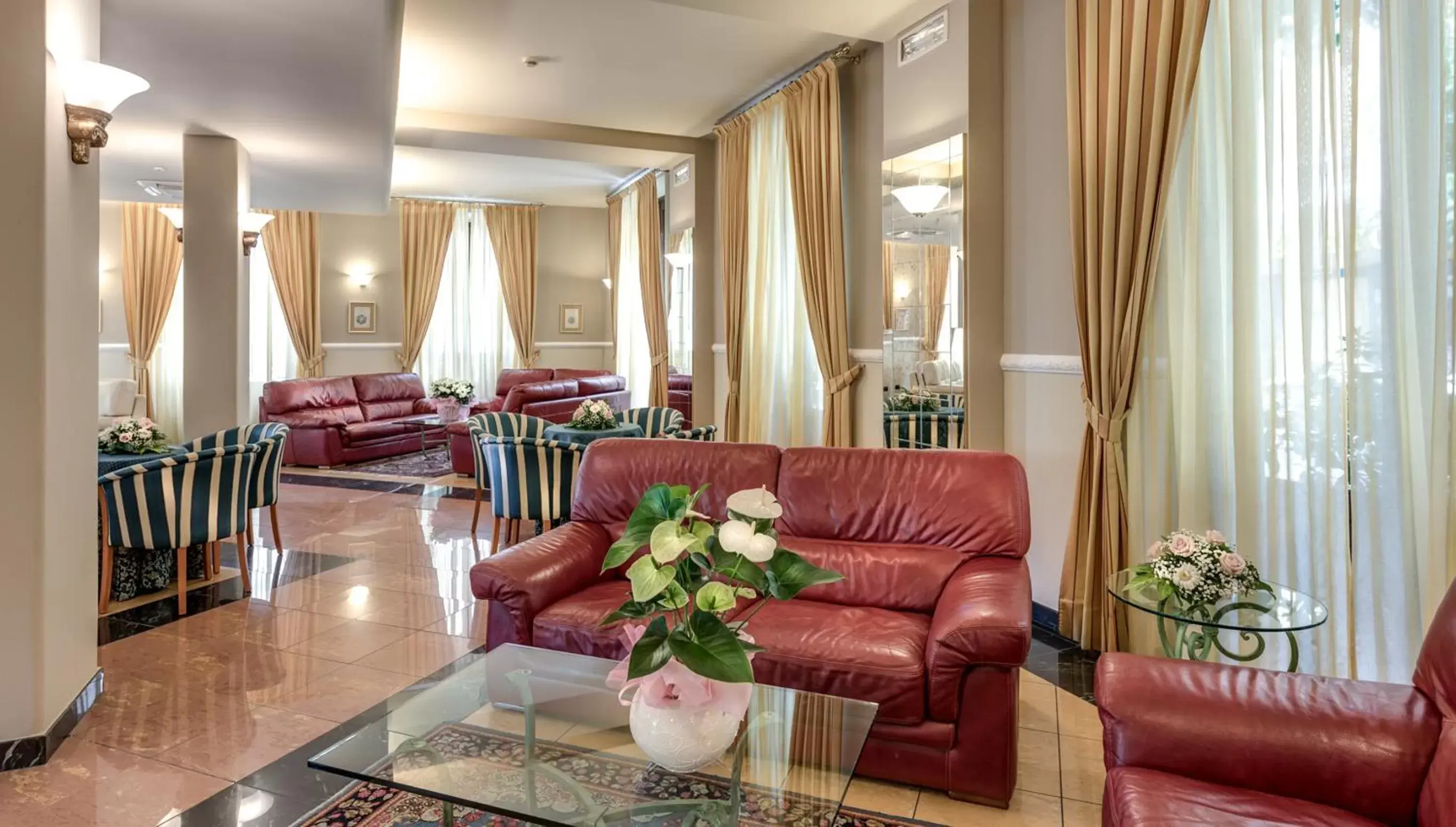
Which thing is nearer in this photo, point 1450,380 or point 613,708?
point 613,708

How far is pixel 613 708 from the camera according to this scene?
218 cm

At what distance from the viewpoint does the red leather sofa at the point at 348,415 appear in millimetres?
9367

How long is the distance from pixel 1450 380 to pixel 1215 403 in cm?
86

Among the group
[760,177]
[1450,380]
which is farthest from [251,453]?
[1450,380]

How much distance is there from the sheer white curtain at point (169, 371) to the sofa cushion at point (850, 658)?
444 inches

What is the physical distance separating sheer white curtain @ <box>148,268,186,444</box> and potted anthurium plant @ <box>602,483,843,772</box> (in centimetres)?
1180

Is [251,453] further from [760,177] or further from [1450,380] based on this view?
[1450,380]

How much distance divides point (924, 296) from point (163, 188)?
285 inches

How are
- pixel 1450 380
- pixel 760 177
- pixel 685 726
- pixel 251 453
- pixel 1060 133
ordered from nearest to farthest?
1. pixel 685 726
2. pixel 1450 380
3. pixel 1060 133
4. pixel 251 453
5. pixel 760 177

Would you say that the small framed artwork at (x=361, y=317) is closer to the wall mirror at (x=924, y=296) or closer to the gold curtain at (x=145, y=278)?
the gold curtain at (x=145, y=278)

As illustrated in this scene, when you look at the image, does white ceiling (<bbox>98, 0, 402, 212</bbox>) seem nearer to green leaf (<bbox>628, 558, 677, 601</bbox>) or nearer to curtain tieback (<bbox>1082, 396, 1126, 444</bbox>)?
green leaf (<bbox>628, 558, 677, 601</bbox>)

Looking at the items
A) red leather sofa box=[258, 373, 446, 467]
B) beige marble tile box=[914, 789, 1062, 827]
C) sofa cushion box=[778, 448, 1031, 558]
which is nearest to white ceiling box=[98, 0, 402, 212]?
sofa cushion box=[778, 448, 1031, 558]

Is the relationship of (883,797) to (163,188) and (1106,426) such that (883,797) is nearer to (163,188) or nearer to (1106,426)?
(1106,426)

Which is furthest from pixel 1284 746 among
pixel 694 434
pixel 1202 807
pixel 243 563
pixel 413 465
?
pixel 413 465
